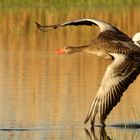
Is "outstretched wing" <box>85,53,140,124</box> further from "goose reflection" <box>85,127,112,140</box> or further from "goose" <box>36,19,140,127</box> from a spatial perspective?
"goose reflection" <box>85,127,112,140</box>

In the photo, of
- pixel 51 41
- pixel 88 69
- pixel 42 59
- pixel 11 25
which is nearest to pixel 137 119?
pixel 88 69

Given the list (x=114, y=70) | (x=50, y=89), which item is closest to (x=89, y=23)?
(x=114, y=70)

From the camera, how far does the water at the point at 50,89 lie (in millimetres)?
13883

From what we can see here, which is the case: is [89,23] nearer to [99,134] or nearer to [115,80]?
[115,80]

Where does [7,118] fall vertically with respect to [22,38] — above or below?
below

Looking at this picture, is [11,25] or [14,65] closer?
[14,65]

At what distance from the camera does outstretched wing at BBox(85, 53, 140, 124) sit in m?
13.7

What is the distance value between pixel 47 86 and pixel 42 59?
4005 millimetres

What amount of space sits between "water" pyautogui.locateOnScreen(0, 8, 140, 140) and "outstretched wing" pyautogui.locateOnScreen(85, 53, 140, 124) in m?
0.41

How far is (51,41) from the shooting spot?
25.7 meters

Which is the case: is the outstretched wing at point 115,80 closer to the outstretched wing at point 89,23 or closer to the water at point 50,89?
the water at point 50,89

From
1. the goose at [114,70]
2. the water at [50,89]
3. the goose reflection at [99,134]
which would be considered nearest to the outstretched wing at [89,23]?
the goose at [114,70]

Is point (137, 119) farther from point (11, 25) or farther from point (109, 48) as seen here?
point (11, 25)

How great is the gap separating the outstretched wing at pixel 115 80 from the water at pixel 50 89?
41 cm
